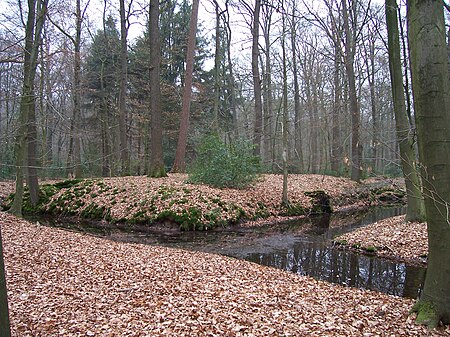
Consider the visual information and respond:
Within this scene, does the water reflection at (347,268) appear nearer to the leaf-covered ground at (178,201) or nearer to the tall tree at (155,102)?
the leaf-covered ground at (178,201)

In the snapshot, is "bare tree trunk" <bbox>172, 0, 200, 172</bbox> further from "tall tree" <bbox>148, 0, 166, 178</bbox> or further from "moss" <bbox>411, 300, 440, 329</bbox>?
"moss" <bbox>411, 300, 440, 329</bbox>

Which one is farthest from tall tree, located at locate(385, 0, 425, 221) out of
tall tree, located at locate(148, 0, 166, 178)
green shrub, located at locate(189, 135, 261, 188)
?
tall tree, located at locate(148, 0, 166, 178)

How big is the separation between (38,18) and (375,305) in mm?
11743

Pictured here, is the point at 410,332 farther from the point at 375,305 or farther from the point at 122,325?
the point at 122,325

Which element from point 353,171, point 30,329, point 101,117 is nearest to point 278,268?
point 30,329

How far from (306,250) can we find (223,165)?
6527 mm

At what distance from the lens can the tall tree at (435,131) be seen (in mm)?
4078

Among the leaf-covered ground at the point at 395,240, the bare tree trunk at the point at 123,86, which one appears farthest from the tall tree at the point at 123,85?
the leaf-covered ground at the point at 395,240

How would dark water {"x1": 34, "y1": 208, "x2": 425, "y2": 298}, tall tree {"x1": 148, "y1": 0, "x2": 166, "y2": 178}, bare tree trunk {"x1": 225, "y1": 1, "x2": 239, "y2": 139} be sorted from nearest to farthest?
dark water {"x1": 34, "y1": 208, "x2": 425, "y2": 298} → tall tree {"x1": 148, "y1": 0, "x2": 166, "y2": 178} → bare tree trunk {"x1": 225, "y1": 1, "x2": 239, "y2": 139}

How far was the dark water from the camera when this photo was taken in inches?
283

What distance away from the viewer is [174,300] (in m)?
5.06

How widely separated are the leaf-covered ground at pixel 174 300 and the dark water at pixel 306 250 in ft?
3.31

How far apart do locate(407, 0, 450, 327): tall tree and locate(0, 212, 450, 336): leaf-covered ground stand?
466 millimetres

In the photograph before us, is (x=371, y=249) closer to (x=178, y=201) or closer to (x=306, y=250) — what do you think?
(x=306, y=250)
